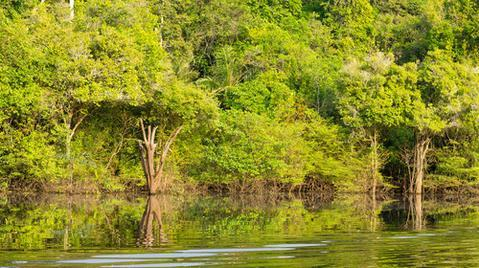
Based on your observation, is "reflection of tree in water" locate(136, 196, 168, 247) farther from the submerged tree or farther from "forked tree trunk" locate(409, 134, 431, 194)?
"forked tree trunk" locate(409, 134, 431, 194)

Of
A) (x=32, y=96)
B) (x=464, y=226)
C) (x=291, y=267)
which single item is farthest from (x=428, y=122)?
(x=291, y=267)

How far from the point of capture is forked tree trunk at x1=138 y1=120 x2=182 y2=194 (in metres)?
39.8

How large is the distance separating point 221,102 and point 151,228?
27.4m

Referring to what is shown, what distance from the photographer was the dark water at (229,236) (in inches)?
538

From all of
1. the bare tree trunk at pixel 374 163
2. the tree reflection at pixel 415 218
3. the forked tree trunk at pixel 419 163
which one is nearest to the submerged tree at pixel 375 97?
the bare tree trunk at pixel 374 163

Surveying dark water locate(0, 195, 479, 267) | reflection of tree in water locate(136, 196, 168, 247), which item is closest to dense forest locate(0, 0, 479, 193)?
dark water locate(0, 195, 479, 267)

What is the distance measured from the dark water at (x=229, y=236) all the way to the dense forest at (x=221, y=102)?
7.21 meters

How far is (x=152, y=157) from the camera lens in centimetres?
4012

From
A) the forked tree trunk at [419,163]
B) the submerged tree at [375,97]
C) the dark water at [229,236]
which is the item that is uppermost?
the submerged tree at [375,97]

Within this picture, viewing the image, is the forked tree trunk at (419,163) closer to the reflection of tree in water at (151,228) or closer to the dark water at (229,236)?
the dark water at (229,236)

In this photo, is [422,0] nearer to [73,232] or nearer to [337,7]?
[337,7]

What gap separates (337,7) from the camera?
58656 mm

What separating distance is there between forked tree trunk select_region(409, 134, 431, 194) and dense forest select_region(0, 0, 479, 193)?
0.23 ft

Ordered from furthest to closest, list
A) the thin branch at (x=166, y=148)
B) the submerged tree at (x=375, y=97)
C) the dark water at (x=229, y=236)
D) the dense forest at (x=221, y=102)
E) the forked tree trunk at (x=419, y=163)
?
the forked tree trunk at (x=419, y=163) < the submerged tree at (x=375, y=97) < the thin branch at (x=166, y=148) < the dense forest at (x=221, y=102) < the dark water at (x=229, y=236)
